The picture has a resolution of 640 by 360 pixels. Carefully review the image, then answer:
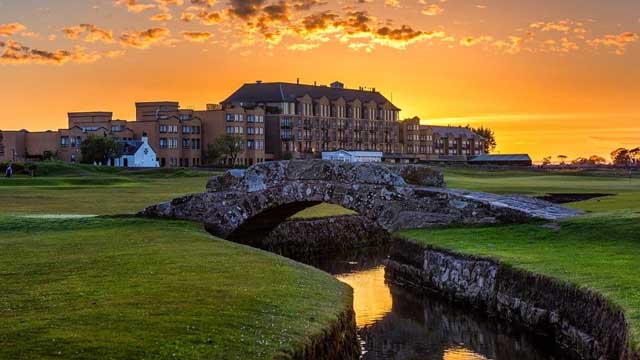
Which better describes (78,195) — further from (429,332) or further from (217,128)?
(217,128)

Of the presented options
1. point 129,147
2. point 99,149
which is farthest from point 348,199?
point 129,147

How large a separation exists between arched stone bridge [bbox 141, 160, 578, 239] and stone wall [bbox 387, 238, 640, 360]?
2547mm

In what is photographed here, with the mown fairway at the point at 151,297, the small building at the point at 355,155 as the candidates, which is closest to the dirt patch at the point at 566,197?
the mown fairway at the point at 151,297

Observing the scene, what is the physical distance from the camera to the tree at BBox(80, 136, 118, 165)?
15325 cm

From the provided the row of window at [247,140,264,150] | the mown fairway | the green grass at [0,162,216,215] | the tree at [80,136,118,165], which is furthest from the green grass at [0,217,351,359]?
the row of window at [247,140,264,150]

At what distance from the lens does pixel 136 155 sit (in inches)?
6457

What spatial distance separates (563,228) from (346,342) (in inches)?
541

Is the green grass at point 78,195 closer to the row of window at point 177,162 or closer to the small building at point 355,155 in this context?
the row of window at point 177,162

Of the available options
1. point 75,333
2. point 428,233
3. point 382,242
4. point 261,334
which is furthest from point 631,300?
point 382,242

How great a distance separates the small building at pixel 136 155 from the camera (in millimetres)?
163125

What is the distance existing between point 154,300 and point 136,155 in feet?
494

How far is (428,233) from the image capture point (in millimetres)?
32000

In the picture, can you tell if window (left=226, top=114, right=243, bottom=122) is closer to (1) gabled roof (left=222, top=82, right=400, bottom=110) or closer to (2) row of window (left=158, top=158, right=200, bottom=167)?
(2) row of window (left=158, top=158, right=200, bottom=167)

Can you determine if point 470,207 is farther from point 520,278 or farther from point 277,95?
point 277,95
